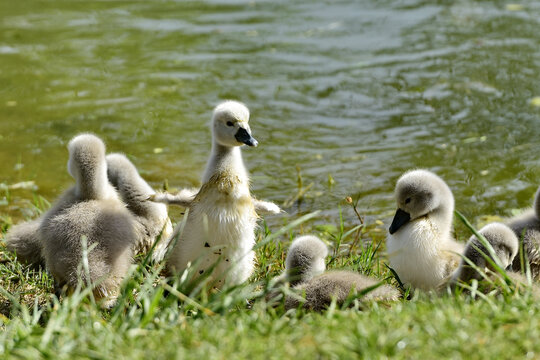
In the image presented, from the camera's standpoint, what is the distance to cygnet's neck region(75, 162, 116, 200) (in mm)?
5887

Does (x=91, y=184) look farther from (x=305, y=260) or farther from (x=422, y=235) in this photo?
(x=422, y=235)

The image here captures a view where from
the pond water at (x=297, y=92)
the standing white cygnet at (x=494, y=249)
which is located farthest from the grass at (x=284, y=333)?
the pond water at (x=297, y=92)

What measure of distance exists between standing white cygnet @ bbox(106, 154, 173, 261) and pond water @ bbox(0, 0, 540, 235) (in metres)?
1.78

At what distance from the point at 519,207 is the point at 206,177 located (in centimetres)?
378

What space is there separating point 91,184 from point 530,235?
3.16m

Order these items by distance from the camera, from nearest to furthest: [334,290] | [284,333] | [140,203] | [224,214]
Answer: [284,333]
[334,290]
[224,214]
[140,203]

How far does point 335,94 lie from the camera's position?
442 inches

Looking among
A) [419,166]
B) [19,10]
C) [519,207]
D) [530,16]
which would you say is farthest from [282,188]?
[19,10]

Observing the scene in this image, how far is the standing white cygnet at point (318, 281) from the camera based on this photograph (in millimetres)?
4809

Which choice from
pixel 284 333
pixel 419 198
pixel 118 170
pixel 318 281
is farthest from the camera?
pixel 118 170

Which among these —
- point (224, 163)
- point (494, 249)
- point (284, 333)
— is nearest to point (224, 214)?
point (224, 163)

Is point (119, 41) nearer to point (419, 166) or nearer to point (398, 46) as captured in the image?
point (398, 46)

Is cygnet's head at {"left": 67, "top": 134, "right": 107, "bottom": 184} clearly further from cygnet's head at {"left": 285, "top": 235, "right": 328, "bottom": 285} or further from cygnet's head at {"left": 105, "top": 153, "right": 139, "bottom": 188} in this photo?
cygnet's head at {"left": 285, "top": 235, "right": 328, "bottom": 285}

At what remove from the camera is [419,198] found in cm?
574
